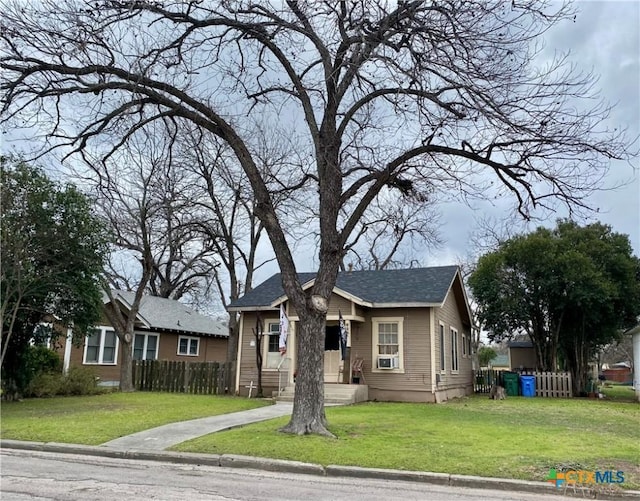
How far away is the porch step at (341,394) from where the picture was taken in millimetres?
16781

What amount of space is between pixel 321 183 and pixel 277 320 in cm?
991

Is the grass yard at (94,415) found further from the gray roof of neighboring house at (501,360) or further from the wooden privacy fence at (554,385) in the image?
the gray roof of neighboring house at (501,360)

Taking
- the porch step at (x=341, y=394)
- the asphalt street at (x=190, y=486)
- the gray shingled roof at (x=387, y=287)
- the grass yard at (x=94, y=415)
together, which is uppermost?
the gray shingled roof at (x=387, y=287)

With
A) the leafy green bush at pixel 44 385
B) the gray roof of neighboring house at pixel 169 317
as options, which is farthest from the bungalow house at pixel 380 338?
the gray roof of neighboring house at pixel 169 317

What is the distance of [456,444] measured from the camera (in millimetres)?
9016

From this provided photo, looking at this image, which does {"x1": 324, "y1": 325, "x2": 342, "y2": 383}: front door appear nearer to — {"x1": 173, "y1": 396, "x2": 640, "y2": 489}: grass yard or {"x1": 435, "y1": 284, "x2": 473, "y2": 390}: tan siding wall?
{"x1": 435, "y1": 284, "x2": 473, "y2": 390}: tan siding wall

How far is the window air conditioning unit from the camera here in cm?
1841

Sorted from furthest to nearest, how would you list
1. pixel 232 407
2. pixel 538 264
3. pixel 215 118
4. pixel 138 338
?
pixel 138 338
pixel 538 264
pixel 232 407
pixel 215 118

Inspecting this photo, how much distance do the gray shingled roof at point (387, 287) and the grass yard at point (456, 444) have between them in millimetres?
5476

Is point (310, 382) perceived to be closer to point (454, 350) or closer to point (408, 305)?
point (408, 305)

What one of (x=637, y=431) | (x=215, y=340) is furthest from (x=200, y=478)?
(x=215, y=340)

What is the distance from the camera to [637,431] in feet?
37.9

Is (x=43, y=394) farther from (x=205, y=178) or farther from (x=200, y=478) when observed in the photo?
(x=200, y=478)

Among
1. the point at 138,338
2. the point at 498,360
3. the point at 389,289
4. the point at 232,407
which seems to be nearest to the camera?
Result: the point at 232,407
